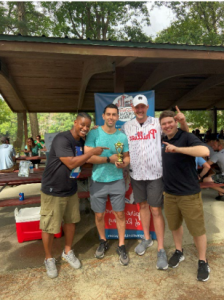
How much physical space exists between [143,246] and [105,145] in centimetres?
160

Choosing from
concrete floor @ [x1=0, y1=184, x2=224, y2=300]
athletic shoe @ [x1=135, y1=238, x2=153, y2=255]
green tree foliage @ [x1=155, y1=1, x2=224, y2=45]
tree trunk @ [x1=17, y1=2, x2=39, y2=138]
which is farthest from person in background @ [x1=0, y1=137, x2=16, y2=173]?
green tree foliage @ [x1=155, y1=1, x2=224, y2=45]

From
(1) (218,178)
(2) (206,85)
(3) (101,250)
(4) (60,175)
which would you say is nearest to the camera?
(4) (60,175)

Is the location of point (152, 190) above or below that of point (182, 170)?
below

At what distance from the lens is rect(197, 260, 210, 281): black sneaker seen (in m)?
2.43

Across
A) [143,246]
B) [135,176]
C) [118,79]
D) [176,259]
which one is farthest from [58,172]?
[118,79]

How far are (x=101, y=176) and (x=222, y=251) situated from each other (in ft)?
6.76

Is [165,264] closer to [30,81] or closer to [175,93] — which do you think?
[30,81]

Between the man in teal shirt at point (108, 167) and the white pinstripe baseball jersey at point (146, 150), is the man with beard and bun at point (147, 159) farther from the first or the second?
the man in teal shirt at point (108, 167)

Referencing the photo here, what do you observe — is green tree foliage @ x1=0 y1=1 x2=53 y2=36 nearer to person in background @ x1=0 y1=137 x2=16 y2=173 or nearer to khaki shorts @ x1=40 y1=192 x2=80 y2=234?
person in background @ x1=0 y1=137 x2=16 y2=173

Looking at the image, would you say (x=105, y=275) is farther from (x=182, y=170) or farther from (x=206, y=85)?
(x=206, y=85)

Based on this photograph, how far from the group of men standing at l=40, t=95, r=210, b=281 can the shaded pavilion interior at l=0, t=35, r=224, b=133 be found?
1239 mm

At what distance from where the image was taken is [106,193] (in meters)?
2.81

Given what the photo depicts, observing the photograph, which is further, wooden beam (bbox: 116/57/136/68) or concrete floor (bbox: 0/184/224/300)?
wooden beam (bbox: 116/57/136/68)

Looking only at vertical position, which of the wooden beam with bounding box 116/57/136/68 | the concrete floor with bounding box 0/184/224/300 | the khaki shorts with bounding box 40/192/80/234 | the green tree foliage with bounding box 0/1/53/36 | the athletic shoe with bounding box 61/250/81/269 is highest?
the green tree foliage with bounding box 0/1/53/36
